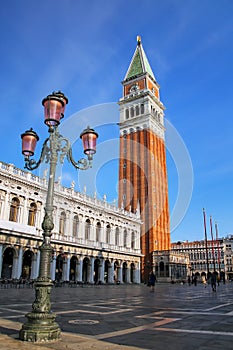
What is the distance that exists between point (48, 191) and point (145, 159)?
5817 centimetres

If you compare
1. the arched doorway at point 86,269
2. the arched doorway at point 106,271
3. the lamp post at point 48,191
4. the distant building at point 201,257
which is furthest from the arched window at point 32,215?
the distant building at point 201,257

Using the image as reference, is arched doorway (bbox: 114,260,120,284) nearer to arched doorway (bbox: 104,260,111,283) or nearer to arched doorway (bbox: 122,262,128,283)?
arched doorway (bbox: 104,260,111,283)

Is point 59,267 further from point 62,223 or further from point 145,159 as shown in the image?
point 145,159

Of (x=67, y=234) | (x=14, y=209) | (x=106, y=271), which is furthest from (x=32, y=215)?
(x=106, y=271)

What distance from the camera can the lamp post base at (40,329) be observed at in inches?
219

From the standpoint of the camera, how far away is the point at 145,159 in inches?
2547

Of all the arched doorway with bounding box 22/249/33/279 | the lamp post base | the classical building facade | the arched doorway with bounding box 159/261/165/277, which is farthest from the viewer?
the arched doorway with bounding box 159/261/165/277

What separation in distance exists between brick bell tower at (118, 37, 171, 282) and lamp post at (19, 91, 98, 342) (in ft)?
168

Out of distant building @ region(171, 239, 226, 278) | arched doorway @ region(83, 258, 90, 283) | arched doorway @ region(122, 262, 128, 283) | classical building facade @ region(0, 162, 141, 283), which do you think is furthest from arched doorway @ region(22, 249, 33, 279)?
distant building @ region(171, 239, 226, 278)

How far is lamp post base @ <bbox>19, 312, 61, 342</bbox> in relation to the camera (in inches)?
219

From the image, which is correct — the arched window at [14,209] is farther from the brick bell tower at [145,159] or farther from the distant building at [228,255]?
the distant building at [228,255]

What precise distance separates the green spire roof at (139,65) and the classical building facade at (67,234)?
126ft

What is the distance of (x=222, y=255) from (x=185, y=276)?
49316 mm

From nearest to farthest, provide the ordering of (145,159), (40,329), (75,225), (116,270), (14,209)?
(40,329) < (14,209) < (75,225) < (116,270) < (145,159)
